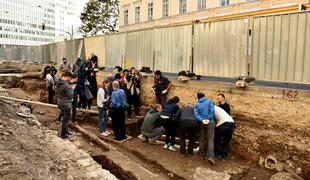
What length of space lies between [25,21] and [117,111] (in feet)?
374

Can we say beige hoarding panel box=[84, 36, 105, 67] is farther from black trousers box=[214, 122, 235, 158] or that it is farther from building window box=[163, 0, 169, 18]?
building window box=[163, 0, 169, 18]

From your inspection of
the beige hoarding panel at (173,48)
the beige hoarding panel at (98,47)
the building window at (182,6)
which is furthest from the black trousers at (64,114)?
the building window at (182,6)

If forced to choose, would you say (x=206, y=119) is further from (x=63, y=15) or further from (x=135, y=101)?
(x=63, y=15)

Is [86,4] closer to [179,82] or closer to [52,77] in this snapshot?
[52,77]

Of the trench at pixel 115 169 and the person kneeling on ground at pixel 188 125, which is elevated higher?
the person kneeling on ground at pixel 188 125

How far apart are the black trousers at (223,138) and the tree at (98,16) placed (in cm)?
3577

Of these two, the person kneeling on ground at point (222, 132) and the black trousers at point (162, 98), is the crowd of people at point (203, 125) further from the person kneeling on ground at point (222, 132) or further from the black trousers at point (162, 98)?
the black trousers at point (162, 98)

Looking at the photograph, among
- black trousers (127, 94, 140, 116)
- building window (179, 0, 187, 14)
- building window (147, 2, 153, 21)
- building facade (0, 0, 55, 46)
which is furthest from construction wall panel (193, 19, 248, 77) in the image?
building facade (0, 0, 55, 46)

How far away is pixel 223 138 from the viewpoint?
7.99 m

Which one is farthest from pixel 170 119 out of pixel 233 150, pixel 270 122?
pixel 270 122

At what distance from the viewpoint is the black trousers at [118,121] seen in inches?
353

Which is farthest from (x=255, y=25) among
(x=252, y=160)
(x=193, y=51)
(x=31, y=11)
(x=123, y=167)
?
(x=31, y=11)

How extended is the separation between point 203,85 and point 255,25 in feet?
7.80

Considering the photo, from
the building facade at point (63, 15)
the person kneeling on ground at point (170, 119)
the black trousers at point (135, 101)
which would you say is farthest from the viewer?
the building facade at point (63, 15)
